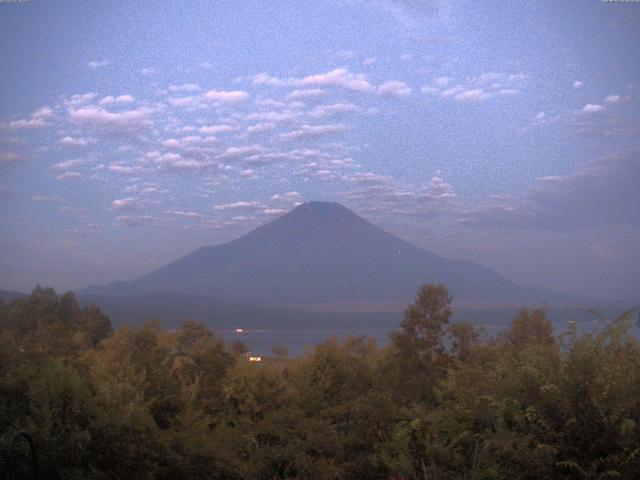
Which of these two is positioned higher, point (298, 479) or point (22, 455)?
point (22, 455)

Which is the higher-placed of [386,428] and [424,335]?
[424,335]

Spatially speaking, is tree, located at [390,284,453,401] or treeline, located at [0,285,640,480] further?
tree, located at [390,284,453,401]

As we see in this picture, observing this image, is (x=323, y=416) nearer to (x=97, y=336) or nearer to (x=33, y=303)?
(x=97, y=336)

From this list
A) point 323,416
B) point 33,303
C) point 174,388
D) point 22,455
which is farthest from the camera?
point 33,303

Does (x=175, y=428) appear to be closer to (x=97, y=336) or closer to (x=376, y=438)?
(x=376, y=438)

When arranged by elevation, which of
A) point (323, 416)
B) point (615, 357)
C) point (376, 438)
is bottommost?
point (323, 416)

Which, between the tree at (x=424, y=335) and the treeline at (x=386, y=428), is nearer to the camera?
the treeline at (x=386, y=428)

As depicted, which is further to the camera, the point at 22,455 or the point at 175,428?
the point at 175,428

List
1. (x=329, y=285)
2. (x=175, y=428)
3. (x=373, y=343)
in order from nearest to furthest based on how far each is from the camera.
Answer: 1. (x=175, y=428)
2. (x=373, y=343)
3. (x=329, y=285)

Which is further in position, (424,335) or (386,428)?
(424,335)

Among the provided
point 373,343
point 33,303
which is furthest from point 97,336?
point 373,343
